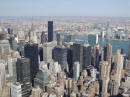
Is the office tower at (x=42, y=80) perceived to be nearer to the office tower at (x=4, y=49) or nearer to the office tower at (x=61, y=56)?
the office tower at (x=61, y=56)

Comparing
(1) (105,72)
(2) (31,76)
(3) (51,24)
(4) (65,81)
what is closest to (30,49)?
(2) (31,76)

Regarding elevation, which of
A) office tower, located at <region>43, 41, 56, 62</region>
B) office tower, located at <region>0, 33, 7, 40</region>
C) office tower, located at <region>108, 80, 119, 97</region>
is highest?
office tower, located at <region>0, 33, 7, 40</region>

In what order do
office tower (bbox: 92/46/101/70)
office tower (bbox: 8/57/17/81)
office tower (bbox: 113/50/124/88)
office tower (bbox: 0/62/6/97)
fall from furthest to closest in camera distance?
1. office tower (bbox: 92/46/101/70)
2. office tower (bbox: 113/50/124/88)
3. office tower (bbox: 8/57/17/81)
4. office tower (bbox: 0/62/6/97)

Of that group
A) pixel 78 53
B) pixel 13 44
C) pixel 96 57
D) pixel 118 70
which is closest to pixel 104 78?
pixel 118 70

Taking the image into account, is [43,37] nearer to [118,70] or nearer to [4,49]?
[4,49]

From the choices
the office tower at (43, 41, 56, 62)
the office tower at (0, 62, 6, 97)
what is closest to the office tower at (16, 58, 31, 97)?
the office tower at (0, 62, 6, 97)

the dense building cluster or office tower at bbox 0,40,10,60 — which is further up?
office tower at bbox 0,40,10,60

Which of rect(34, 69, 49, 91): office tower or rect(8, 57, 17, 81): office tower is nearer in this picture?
rect(34, 69, 49, 91): office tower

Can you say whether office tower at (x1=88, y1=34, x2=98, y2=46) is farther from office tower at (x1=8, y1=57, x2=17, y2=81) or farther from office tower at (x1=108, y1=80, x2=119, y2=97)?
office tower at (x1=8, y1=57, x2=17, y2=81)

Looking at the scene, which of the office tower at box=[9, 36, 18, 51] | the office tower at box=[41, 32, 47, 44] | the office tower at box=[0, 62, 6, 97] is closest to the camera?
the office tower at box=[0, 62, 6, 97]
